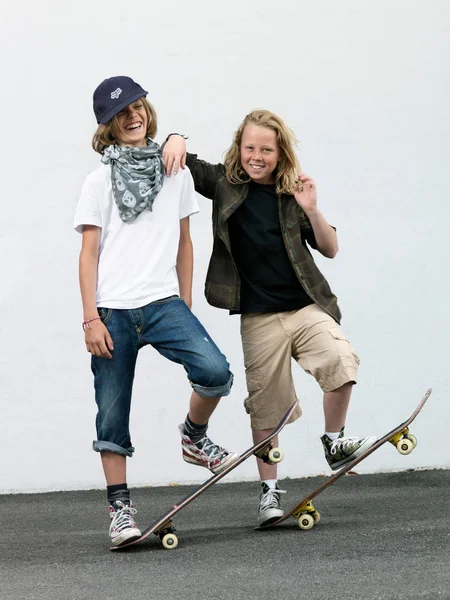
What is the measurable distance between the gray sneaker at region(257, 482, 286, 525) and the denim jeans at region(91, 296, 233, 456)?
593 millimetres

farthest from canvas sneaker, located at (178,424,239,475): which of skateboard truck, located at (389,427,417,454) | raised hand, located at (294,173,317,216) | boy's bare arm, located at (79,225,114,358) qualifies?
raised hand, located at (294,173,317,216)

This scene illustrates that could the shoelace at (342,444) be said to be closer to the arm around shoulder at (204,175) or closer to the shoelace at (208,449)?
the shoelace at (208,449)

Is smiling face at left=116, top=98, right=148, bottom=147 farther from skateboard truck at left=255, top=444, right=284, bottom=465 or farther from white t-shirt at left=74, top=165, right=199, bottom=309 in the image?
skateboard truck at left=255, top=444, right=284, bottom=465

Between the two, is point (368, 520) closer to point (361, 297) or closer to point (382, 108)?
point (361, 297)

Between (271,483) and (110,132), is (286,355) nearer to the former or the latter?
(271,483)

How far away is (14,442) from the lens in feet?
17.3

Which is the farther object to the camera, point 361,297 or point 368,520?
point 361,297

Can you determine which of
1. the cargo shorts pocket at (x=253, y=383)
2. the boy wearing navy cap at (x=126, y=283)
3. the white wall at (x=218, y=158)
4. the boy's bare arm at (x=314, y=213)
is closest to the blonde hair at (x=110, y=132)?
the boy wearing navy cap at (x=126, y=283)

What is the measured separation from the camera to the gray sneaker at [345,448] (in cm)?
351

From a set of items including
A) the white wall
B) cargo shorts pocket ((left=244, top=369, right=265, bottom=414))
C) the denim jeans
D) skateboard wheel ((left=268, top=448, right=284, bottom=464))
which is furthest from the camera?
the white wall

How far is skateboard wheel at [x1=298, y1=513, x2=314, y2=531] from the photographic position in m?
3.63

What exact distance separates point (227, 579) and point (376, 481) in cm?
252

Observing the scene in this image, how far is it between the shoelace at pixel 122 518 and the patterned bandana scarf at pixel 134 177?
0.94 metres

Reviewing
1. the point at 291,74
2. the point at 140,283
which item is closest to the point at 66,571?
the point at 140,283
